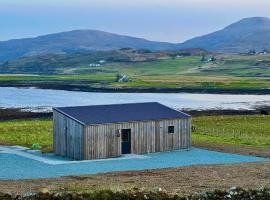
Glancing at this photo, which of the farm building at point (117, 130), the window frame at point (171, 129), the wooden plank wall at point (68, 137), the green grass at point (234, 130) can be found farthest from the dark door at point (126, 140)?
the green grass at point (234, 130)

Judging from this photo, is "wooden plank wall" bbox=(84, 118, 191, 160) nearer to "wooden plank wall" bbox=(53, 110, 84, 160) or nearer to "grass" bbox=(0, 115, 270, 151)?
"wooden plank wall" bbox=(53, 110, 84, 160)

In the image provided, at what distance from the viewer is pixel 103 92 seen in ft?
489

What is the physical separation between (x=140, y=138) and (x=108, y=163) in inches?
Answer: 220

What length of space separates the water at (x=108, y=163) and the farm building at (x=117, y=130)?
1168 mm

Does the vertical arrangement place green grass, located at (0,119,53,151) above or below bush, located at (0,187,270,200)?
below

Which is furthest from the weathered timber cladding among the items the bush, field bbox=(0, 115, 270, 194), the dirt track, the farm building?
the bush

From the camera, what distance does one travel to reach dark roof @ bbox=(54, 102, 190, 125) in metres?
43.2

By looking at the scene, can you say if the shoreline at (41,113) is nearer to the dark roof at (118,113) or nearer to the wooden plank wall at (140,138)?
the dark roof at (118,113)

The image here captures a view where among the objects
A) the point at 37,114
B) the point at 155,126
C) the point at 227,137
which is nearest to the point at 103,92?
the point at 37,114

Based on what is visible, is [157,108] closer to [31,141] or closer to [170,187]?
[31,141]

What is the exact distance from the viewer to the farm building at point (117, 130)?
4241 cm

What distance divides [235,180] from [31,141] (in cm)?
2544

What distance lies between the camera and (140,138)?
148 ft

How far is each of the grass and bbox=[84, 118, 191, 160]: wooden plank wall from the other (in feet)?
19.7
